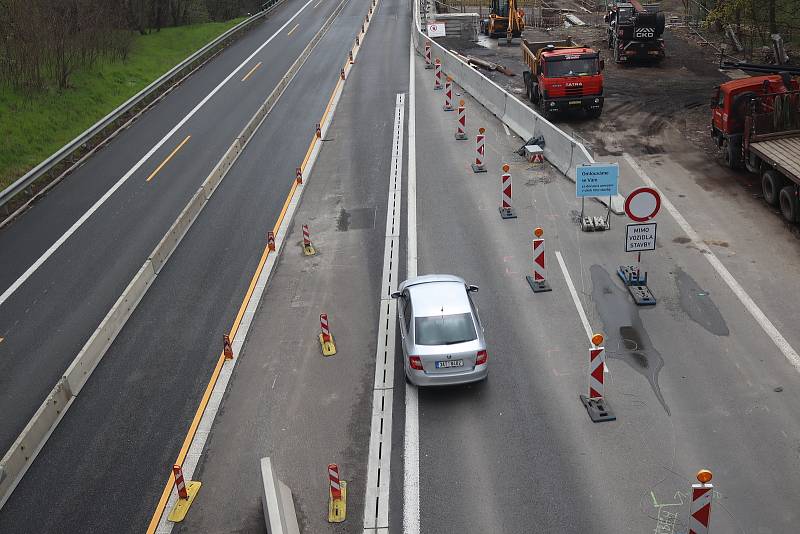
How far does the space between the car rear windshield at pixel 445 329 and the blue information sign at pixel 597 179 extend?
674cm

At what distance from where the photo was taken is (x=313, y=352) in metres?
16.0

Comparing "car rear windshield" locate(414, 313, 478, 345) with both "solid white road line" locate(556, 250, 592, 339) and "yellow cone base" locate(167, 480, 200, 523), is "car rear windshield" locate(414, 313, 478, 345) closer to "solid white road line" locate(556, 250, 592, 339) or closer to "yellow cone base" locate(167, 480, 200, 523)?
"solid white road line" locate(556, 250, 592, 339)

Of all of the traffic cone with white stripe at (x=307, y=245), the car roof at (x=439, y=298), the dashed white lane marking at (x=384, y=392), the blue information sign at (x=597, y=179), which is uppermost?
the blue information sign at (x=597, y=179)

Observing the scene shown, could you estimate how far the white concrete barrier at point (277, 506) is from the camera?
33.8 feet

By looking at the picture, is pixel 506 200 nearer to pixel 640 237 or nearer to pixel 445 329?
pixel 640 237

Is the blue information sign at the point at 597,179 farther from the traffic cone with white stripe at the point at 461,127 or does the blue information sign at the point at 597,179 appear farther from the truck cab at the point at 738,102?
the traffic cone with white stripe at the point at 461,127

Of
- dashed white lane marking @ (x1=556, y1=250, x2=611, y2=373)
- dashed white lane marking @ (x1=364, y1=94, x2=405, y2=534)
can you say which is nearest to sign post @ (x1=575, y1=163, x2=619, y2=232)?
dashed white lane marking @ (x1=556, y1=250, x2=611, y2=373)

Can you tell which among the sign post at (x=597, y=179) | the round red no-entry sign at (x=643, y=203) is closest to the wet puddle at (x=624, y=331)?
the round red no-entry sign at (x=643, y=203)

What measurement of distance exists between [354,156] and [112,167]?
29.6 ft

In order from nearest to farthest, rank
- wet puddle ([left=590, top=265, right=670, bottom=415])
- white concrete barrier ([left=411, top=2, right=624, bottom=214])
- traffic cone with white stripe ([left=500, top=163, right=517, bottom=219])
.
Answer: wet puddle ([left=590, top=265, right=670, bottom=415])
traffic cone with white stripe ([left=500, top=163, right=517, bottom=219])
white concrete barrier ([left=411, top=2, right=624, bottom=214])

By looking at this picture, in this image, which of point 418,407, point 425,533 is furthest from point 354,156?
point 425,533

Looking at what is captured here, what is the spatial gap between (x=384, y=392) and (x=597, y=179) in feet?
27.9

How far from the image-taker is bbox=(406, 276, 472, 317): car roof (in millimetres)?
14555

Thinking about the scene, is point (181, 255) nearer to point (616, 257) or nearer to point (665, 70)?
point (616, 257)
